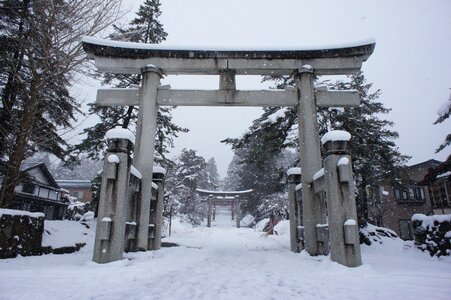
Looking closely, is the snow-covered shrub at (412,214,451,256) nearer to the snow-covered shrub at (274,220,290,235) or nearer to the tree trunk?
the tree trunk

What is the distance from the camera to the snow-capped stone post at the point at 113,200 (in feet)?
16.7

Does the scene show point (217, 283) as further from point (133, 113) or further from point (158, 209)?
point (133, 113)

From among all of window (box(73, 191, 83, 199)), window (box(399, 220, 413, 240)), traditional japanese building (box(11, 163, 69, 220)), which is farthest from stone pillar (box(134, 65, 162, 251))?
window (box(73, 191, 83, 199))

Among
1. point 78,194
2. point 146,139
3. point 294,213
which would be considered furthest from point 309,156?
point 78,194

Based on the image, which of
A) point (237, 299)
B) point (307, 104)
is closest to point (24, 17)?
point (307, 104)

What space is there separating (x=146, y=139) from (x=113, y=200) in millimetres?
2894

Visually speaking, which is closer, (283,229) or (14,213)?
(14,213)

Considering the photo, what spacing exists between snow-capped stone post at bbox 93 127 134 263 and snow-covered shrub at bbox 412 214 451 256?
7666mm

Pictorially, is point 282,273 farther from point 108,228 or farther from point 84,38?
point 84,38

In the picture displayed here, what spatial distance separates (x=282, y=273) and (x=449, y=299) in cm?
230

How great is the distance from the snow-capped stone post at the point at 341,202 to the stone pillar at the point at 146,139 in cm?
474

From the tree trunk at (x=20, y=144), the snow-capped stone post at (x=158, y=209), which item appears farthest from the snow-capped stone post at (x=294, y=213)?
the tree trunk at (x=20, y=144)

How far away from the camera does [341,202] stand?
204 inches

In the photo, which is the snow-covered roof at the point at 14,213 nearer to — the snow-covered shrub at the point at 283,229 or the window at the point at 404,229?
the snow-covered shrub at the point at 283,229
